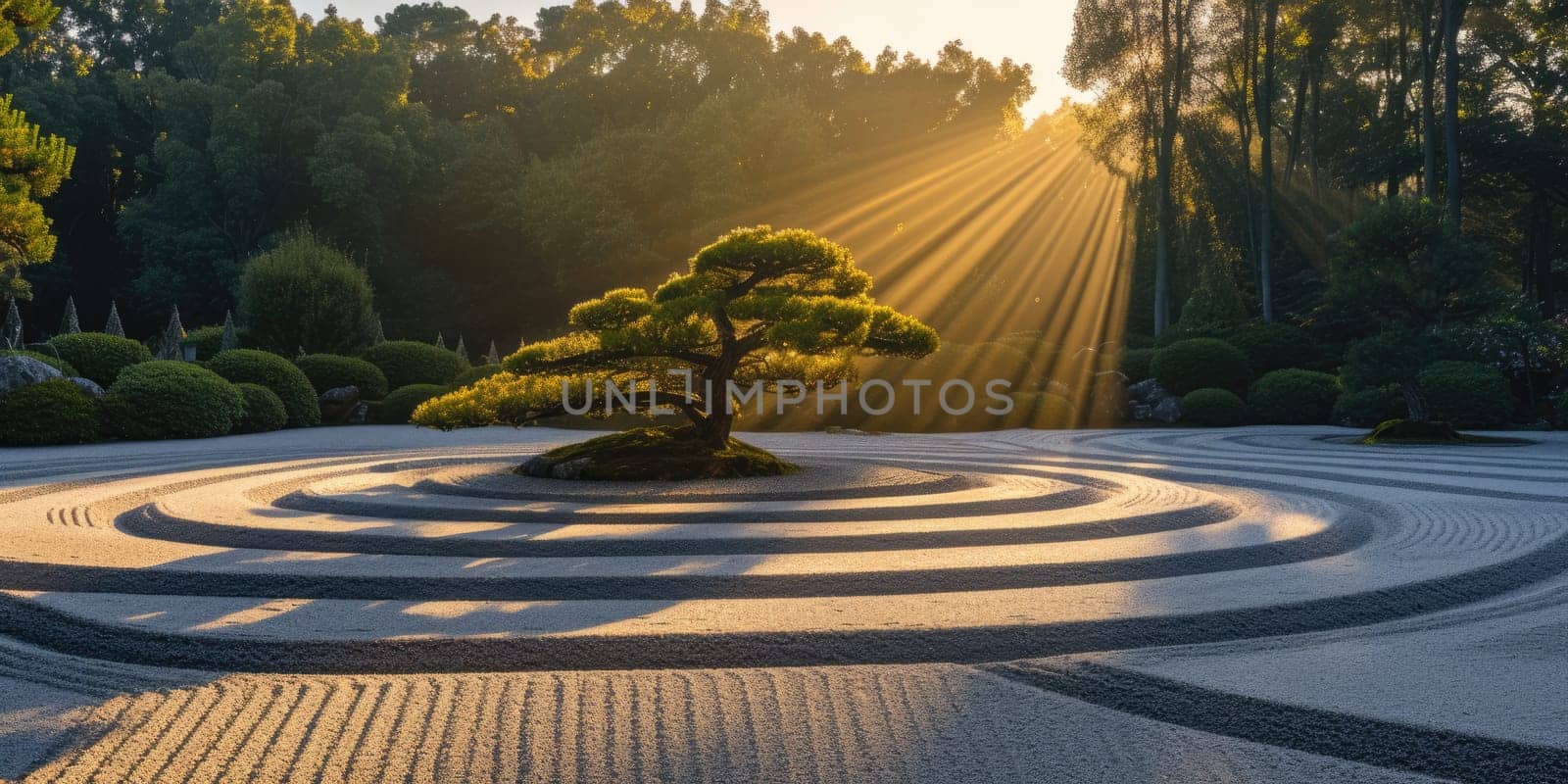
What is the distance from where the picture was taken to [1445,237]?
15938 mm

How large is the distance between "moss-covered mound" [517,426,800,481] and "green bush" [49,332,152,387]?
1260cm

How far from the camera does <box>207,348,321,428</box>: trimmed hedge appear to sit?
19969mm

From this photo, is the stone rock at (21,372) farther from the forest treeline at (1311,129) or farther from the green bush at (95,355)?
the forest treeline at (1311,129)

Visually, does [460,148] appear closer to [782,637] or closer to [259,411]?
[259,411]

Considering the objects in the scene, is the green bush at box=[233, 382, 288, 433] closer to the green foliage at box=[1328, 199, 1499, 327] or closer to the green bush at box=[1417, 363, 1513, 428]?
the green foliage at box=[1328, 199, 1499, 327]

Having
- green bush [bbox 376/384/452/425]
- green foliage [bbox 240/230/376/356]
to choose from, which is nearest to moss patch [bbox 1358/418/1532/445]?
green bush [bbox 376/384/452/425]

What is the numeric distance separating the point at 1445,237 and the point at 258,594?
680 inches

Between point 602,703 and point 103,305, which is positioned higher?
point 103,305

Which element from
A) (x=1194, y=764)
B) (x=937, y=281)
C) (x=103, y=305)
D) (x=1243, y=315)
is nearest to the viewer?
(x=1194, y=764)

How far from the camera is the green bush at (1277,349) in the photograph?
24547 millimetres

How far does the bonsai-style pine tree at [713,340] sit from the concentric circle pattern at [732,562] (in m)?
1.01

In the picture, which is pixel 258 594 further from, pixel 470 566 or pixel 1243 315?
pixel 1243 315

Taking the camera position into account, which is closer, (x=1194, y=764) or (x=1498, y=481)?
(x=1194, y=764)

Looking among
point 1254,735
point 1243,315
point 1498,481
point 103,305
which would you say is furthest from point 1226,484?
point 103,305
